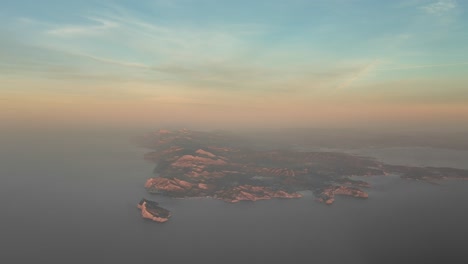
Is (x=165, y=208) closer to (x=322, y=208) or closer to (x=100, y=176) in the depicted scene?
(x=322, y=208)

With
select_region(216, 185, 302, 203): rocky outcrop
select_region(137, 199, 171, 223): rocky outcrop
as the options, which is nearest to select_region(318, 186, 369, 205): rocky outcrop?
select_region(216, 185, 302, 203): rocky outcrop

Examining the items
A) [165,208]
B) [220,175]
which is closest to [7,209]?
[165,208]

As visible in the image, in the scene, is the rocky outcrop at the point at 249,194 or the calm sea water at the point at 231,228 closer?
the calm sea water at the point at 231,228

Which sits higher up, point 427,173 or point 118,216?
point 427,173

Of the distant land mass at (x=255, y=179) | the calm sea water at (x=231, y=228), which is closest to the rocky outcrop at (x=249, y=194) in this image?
the distant land mass at (x=255, y=179)

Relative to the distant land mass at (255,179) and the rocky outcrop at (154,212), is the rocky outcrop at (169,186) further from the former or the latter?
the rocky outcrop at (154,212)

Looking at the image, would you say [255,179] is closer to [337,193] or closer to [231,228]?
[337,193]

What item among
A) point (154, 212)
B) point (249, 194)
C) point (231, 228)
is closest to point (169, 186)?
point (154, 212)
